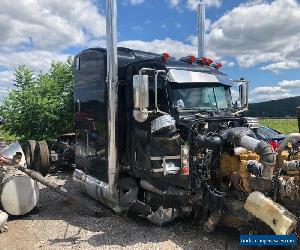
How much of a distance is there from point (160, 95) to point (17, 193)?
→ 3.53 meters

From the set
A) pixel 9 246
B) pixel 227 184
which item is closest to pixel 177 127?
pixel 227 184

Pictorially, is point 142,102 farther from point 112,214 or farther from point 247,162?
point 112,214

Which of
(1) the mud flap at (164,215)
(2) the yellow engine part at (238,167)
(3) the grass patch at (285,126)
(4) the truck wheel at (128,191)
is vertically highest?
(2) the yellow engine part at (238,167)

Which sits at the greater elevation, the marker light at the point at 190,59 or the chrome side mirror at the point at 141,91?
the marker light at the point at 190,59

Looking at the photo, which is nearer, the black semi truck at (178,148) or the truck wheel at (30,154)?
the black semi truck at (178,148)

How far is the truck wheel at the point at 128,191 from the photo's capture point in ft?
27.7

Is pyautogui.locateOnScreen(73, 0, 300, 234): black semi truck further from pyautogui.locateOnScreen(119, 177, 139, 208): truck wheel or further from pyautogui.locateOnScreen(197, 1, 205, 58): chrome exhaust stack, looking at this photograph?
pyautogui.locateOnScreen(197, 1, 205, 58): chrome exhaust stack

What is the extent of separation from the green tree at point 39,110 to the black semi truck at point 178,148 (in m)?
8.92

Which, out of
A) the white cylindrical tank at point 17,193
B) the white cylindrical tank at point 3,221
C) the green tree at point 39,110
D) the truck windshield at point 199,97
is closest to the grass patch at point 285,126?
the green tree at point 39,110

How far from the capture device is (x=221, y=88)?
8.58 metres

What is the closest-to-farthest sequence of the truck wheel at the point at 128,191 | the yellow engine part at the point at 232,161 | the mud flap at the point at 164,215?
the yellow engine part at the point at 232,161 → the mud flap at the point at 164,215 → the truck wheel at the point at 128,191

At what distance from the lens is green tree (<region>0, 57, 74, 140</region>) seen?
60.2ft

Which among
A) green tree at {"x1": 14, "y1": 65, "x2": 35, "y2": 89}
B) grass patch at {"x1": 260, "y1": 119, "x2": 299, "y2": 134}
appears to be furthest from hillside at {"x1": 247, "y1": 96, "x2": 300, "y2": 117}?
green tree at {"x1": 14, "y1": 65, "x2": 35, "y2": 89}

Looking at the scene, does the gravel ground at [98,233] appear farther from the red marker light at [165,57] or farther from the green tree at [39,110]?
the green tree at [39,110]
